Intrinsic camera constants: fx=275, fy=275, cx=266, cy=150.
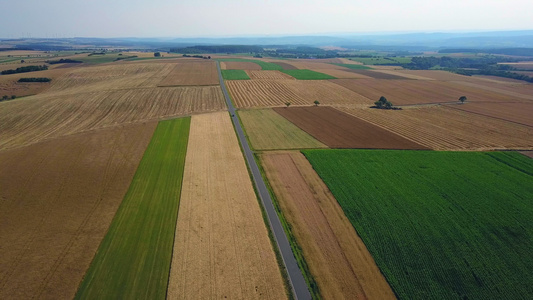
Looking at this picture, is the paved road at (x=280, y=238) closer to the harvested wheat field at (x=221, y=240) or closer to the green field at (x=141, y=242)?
the harvested wheat field at (x=221, y=240)

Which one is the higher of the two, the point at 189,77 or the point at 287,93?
the point at 189,77

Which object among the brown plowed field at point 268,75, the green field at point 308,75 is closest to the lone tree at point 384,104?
the green field at point 308,75

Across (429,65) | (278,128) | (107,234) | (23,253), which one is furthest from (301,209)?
(429,65)

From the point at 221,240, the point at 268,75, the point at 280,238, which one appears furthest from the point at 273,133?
the point at 268,75

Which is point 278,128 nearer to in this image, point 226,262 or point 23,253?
point 226,262

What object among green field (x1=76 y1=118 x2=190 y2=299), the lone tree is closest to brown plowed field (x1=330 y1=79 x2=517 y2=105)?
the lone tree

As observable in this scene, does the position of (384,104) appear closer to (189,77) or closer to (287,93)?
(287,93)
